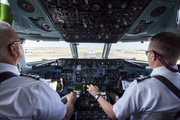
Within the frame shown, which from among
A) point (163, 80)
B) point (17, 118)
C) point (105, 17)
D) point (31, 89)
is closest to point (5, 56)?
point (31, 89)

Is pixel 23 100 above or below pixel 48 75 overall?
above

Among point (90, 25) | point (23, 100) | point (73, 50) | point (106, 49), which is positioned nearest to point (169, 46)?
point (90, 25)

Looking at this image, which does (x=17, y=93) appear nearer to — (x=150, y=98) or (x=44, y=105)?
(x=44, y=105)

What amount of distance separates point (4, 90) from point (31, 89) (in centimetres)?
20

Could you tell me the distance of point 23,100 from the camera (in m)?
0.65

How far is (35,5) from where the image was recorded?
4.11ft

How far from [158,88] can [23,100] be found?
1.31 meters

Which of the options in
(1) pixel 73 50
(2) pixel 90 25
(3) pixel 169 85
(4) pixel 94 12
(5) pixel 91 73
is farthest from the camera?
(1) pixel 73 50

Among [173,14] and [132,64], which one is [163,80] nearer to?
[173,14]

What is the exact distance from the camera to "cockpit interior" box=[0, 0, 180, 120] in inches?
48.8

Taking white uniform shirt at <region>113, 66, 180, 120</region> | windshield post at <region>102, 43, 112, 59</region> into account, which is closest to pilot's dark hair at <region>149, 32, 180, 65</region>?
white uniform shirt at <region>113, 66, 180, 120</region>

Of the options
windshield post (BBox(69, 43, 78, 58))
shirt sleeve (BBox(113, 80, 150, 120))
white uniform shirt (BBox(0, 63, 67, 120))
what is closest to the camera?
white uniform shirt (BBox(0, 63, 67, 120))

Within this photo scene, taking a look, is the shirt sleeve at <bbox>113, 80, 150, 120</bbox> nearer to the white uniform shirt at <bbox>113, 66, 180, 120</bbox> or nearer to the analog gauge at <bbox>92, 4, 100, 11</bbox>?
the white uniform shirt at <bbox>113, 66, 180, 120</bbox>

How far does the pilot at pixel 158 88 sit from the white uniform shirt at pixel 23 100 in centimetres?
84
